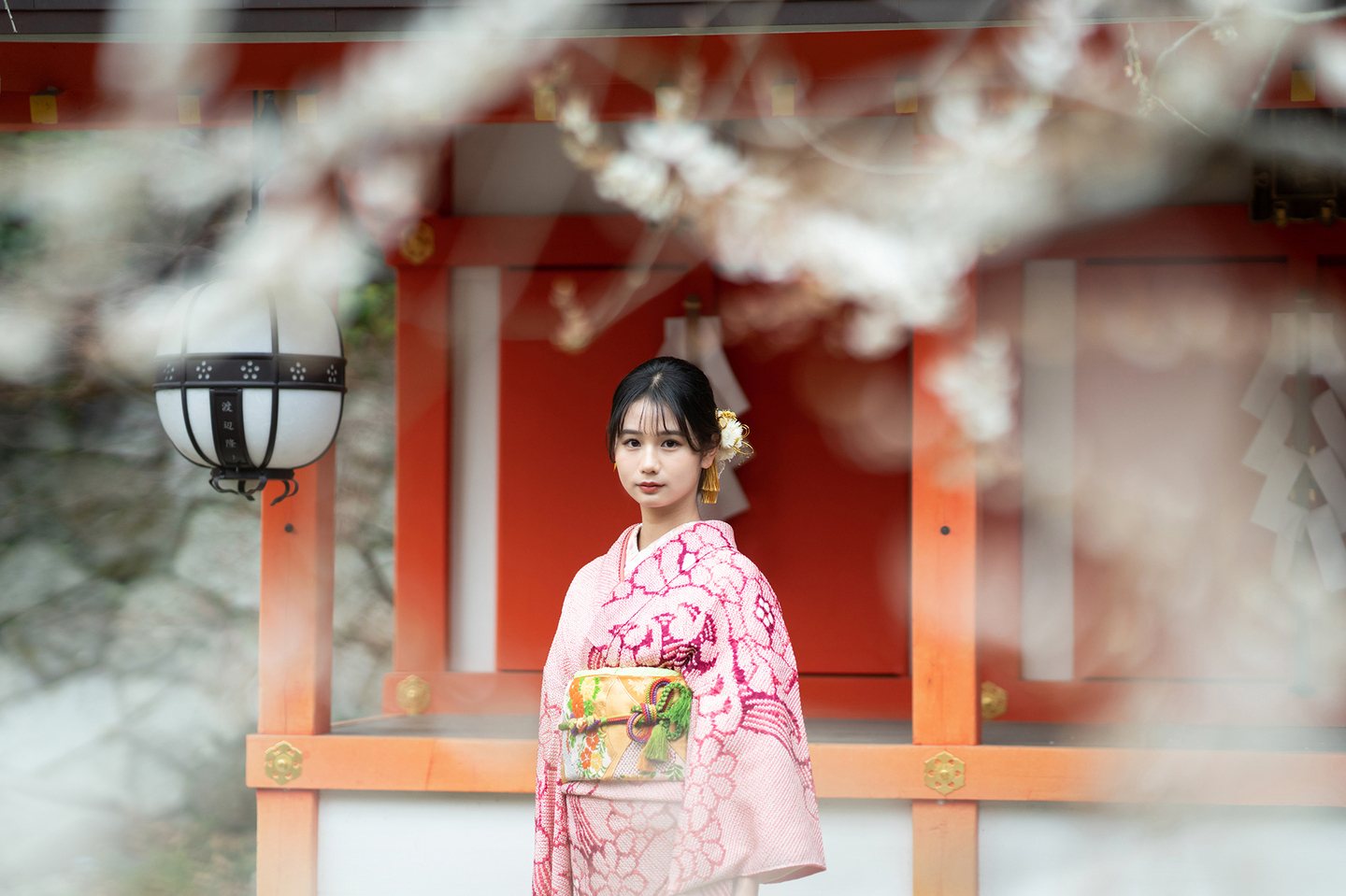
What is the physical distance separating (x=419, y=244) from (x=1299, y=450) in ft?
11.8

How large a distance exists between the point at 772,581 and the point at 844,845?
135 centimetres

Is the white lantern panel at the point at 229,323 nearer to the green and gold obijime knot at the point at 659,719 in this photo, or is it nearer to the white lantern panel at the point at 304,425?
the white lantern panel at the point at 304,425

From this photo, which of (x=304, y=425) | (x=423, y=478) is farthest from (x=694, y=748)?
(x=423, y=478)

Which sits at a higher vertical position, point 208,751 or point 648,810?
point 648,810

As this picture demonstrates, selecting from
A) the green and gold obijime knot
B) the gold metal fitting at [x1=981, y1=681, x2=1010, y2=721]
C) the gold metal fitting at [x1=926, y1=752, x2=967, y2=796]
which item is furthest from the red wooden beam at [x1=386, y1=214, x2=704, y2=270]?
the green and gold obijime knot

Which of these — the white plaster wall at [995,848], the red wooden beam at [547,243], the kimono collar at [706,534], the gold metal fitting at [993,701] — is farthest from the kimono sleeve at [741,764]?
the red wooden beam at [547,243]

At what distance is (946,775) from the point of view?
313cm

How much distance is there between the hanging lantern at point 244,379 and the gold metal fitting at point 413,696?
64.3 inches

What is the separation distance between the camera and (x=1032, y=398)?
4242mm

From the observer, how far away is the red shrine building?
123 inches

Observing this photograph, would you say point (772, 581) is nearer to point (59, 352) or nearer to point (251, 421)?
point (251, 421)

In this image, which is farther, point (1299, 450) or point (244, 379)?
point (1299, 450)

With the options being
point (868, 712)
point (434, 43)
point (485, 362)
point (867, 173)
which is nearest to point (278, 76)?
point (434, 43)

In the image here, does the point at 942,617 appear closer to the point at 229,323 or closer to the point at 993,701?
the point at 993,701
